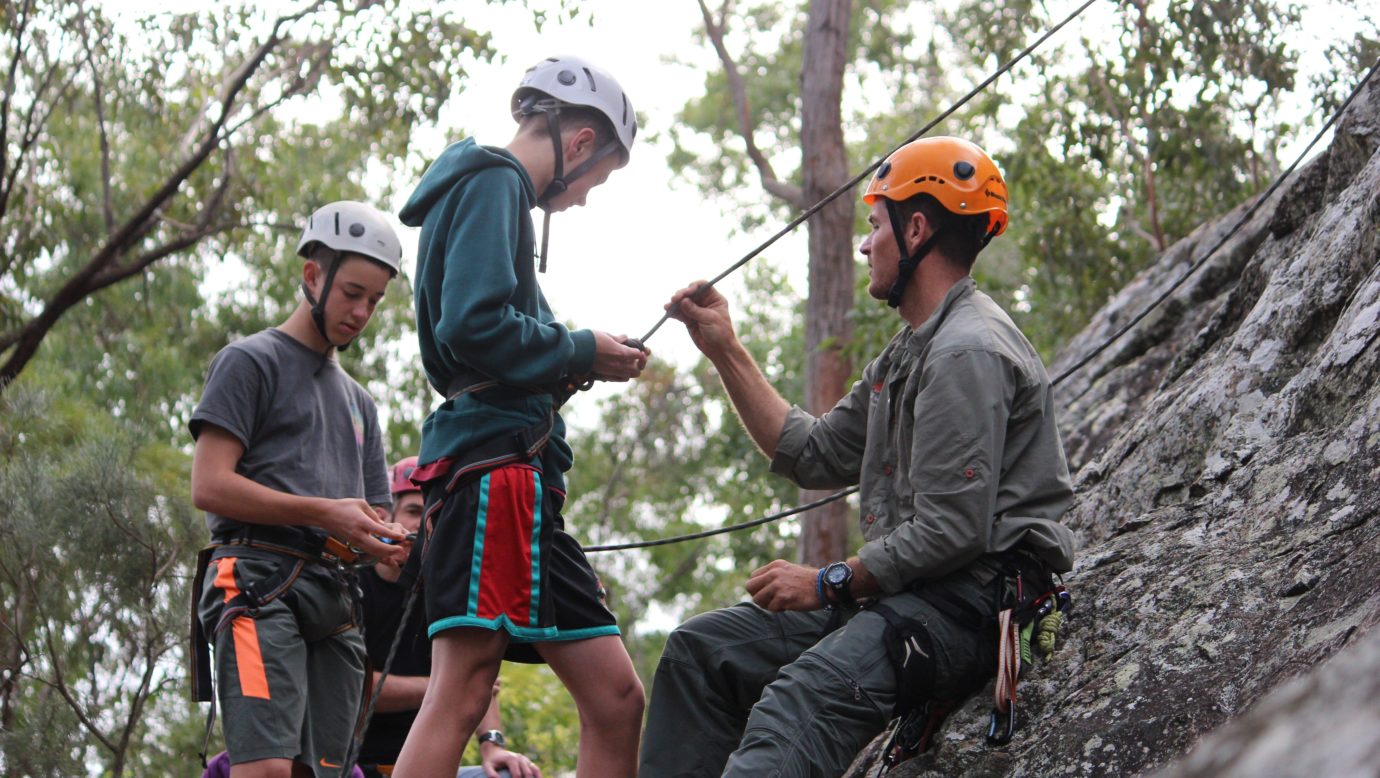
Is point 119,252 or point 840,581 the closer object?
point 840,581

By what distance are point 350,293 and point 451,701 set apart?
175cm

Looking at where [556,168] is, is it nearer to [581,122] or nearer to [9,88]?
[581,122]

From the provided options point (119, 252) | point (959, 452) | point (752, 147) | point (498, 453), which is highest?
point (119, 252)

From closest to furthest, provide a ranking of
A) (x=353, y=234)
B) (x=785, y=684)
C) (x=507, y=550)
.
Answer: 1. (x=785, y=684)
2. (x=507, y=550)
3. (x=353, y=234)

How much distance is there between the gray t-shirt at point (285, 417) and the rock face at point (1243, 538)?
1.95 m

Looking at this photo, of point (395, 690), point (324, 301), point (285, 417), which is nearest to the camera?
point (285, 417)

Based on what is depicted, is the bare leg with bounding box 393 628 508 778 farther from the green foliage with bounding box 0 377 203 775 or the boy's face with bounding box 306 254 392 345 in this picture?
the green foliage with bounding box 0 377 203 775

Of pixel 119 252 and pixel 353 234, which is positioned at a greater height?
pixel 119 252

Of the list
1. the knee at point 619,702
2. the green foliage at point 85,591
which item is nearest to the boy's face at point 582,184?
the knee at point 619,702

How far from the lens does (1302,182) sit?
585 cm

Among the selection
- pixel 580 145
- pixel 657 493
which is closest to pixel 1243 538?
pixel 580 145

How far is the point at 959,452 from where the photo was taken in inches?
132

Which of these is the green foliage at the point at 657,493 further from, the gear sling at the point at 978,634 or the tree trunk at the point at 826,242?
the gear sling at the point at 978,634

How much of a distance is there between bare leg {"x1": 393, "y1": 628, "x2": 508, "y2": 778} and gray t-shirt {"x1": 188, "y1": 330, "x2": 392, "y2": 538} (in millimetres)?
1133
